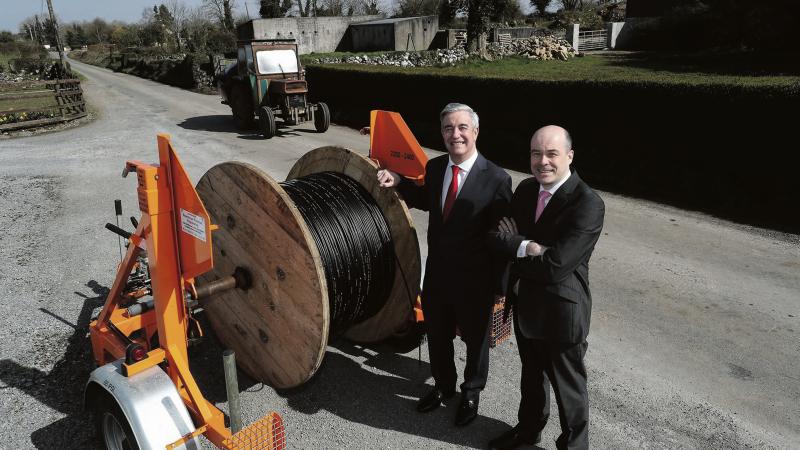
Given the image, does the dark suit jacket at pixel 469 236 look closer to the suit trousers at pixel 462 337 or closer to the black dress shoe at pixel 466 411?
the suit trousers at pixel 462 337

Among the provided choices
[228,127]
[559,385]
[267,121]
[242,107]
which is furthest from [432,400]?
[228,127]

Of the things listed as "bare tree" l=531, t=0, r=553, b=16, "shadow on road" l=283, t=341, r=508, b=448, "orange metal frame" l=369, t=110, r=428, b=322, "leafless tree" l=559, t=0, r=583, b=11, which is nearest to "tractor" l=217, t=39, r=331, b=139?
"orange metal frame" l=369, t=110, r=428, b=322

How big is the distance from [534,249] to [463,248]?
63 cm

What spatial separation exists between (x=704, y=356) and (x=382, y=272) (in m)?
3.22

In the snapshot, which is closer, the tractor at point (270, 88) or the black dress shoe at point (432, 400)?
the black dress shoe at point (432, 400)

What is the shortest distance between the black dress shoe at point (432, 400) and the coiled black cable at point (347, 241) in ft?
2.81

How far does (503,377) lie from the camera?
4766mm

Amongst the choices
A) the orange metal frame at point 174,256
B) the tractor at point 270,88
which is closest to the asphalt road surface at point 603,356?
the orange metal frame at point 174,256

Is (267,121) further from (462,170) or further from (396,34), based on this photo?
(396,34)

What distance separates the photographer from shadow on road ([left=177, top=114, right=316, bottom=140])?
55.5 feet

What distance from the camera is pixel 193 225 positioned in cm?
313

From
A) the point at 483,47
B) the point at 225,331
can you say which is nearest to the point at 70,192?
the point at 225,331

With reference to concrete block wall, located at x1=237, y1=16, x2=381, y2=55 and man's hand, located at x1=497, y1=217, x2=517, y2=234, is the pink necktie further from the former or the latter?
concrete block wall, located at x1=237, y1=16, x2=381, y2=55

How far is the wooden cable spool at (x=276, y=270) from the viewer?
3.48 metres
